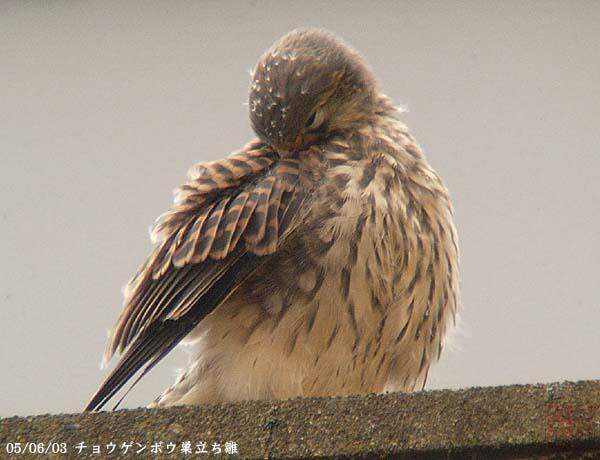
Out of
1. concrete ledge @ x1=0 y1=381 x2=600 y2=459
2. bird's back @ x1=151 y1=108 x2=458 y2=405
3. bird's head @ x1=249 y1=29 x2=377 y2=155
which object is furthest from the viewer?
bird's head @ x1=249 y1=29 x2=377 y2=155

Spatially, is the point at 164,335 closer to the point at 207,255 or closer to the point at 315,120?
the point at 207,255

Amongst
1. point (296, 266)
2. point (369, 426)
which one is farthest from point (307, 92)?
point (369, 426)

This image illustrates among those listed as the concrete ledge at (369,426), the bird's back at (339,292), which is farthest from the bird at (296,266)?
the concrete ledge at (369,426)

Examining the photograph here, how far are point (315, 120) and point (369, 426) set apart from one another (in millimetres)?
1072

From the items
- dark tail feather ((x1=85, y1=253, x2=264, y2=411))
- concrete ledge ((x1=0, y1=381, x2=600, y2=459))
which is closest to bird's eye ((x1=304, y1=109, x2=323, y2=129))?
dark tail feather ((x1=85, y1=253, x2=264, y2=411))

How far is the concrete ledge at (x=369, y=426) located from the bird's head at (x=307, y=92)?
962mm

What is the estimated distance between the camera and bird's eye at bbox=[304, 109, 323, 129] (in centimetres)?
236

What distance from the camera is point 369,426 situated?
4.70 ft

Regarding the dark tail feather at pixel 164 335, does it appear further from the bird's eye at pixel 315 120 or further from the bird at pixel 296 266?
the bird's eye at pixel 315 120

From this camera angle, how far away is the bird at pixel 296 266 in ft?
7.07

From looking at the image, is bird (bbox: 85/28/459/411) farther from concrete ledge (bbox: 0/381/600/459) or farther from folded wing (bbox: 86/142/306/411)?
concrete ledge (bbox: 0/381/600/459)

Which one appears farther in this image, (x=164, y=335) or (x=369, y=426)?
(x=164, y=335)

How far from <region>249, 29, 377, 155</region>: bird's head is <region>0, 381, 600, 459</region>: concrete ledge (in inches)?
37.9

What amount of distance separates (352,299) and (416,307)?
0.63 ft
